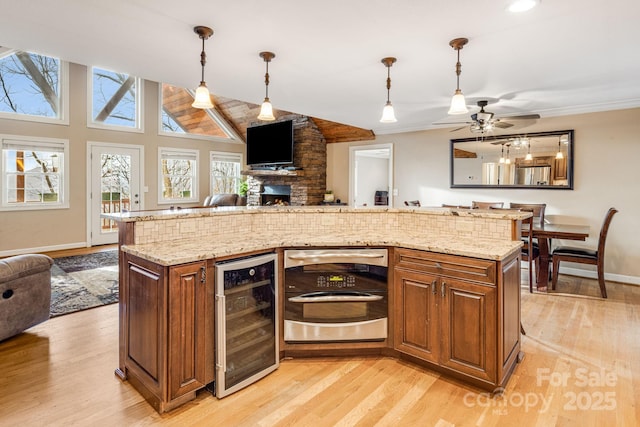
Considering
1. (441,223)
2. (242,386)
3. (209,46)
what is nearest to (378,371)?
(242,386)

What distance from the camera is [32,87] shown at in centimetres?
581

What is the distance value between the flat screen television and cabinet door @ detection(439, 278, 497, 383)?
551 cm

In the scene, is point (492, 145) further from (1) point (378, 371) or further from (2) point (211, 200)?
(2) point (211, 200)

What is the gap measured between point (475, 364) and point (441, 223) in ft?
3.36

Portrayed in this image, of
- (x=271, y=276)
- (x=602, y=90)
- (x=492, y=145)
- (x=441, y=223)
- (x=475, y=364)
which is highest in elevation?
(x=602, y=90)

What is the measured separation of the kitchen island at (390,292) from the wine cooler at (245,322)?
6cm

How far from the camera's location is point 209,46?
2791 mm

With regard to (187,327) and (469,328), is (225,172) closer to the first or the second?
(187,327)

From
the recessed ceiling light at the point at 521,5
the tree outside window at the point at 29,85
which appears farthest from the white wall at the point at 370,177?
the recessed ceiling light at the point at 521,5

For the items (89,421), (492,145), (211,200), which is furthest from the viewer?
(211,200)

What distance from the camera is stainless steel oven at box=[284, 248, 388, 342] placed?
7.78 feet

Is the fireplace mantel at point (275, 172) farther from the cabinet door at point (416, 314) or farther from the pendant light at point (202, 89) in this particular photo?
the cabinet door at point (416, 314)

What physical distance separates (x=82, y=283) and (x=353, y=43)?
407 centimetres

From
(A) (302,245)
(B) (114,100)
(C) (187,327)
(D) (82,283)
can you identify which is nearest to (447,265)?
(A) (302,245)
